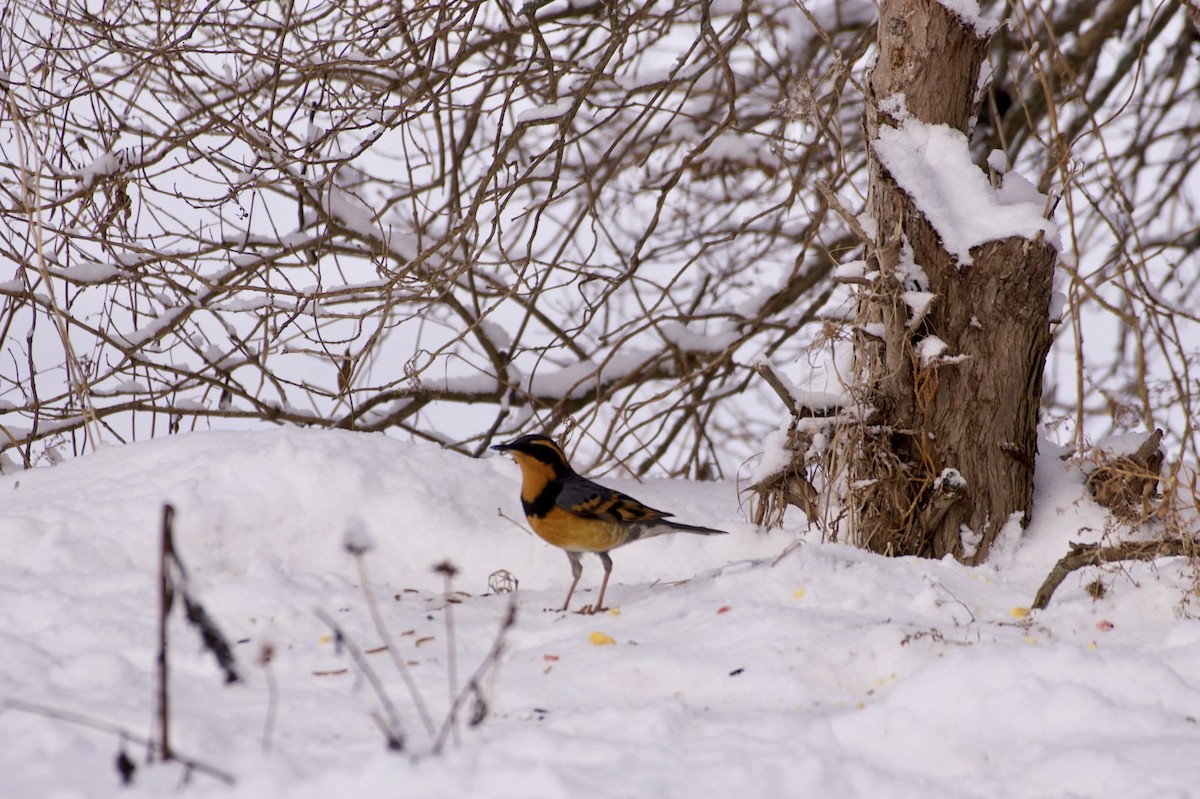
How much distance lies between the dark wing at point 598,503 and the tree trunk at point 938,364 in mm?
965

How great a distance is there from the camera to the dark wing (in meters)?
4.65

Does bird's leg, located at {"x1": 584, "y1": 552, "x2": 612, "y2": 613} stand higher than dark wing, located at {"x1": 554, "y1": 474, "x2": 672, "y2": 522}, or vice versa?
dark wing, located at {"x1": 554, "y1": 474, "x2": 672, "y2": 522}

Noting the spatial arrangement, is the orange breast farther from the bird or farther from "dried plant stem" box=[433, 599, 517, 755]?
"dried plant stem" box=[433, 599, 517, 755]

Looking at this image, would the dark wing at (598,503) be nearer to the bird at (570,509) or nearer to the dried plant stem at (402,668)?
the bird at (570,509)

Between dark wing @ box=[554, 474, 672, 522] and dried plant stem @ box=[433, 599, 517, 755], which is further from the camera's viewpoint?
dark wing @ box=[554, 474, 672, 522]

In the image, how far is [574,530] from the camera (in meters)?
4.66

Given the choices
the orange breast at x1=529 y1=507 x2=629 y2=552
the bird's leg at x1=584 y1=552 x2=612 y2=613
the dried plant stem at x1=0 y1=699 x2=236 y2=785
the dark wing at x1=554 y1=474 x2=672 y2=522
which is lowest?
the dried plant stem at x1=0 y1=699 x2=236 y2=785

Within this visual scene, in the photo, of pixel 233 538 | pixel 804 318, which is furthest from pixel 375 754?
pixel 804 318

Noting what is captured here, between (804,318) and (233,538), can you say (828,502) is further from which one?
(804,318)

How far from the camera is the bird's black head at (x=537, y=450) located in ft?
15.6

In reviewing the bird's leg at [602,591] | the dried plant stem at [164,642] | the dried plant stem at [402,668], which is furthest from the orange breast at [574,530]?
the dried plant stem at [164,642]

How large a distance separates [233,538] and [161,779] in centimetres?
257

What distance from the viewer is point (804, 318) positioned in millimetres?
8180

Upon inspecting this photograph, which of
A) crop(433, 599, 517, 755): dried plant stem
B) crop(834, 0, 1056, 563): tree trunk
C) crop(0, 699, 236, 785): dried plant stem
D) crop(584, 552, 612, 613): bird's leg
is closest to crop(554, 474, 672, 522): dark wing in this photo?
crop(584, 552, 612, 613): bird's leg
